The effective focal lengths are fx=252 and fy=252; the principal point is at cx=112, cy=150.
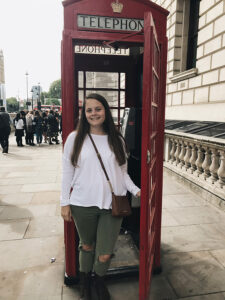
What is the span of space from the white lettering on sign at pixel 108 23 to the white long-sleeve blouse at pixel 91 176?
3.30ft

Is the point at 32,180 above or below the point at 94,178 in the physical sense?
below

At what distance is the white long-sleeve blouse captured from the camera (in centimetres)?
208

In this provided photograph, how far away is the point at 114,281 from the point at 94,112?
1.83 metres

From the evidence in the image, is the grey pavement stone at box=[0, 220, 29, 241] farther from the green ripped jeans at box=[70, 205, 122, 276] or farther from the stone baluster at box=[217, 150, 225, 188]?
the stone baluster at box=[217, 150, 225, 188]

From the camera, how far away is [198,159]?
5.48 meters

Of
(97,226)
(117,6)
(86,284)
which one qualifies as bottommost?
(86,284)

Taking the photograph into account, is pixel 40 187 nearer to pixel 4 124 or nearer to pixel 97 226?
pixel 97 226

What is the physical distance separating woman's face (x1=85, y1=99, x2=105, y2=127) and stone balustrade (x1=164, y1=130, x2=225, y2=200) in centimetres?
305

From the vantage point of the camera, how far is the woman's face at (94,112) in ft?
7.02

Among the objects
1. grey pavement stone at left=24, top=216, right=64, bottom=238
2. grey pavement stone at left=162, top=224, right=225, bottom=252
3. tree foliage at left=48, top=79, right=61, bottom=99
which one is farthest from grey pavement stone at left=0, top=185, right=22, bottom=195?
tree foliage at left=48, top=79, right=61, bottom=99

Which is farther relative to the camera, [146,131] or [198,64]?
[198,64]

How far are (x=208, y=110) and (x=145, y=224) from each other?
6020 mm

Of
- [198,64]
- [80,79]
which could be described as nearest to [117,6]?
[80,79]

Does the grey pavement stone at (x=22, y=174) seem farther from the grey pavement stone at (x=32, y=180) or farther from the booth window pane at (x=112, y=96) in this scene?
the booth window pane at (x=112, y=96)
